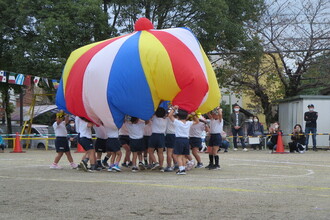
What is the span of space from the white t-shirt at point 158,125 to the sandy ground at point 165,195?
0.92m

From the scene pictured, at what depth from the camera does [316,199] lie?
7773mm

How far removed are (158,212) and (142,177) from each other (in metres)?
4.20

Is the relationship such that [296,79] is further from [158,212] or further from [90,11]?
[158,212]

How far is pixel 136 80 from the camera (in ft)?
37.7

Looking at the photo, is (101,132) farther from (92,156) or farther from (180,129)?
(180,129)

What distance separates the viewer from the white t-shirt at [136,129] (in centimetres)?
1229

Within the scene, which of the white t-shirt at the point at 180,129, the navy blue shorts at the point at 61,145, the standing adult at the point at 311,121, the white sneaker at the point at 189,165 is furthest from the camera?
the standing adult at the point at 311,121

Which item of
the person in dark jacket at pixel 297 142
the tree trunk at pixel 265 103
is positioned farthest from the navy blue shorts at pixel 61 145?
the tree trunk at pixel 265 103

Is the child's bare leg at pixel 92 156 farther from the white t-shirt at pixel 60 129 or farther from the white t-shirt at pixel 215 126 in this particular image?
the white t-shirt at pixel 215 126

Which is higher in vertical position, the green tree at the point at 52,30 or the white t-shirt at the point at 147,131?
the green tree at the point at 52,30

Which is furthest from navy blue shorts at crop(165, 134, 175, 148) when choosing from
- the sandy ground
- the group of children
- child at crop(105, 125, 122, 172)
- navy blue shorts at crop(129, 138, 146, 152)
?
child at crop(105, 125, 122, 172)

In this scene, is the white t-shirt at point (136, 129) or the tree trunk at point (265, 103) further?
the tree trunk at point (265, 103)

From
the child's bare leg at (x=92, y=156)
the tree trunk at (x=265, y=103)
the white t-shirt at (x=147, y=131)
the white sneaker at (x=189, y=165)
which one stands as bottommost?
the white sneaker at (x=189, y=165)

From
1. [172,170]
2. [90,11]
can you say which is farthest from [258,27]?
[172,170]
